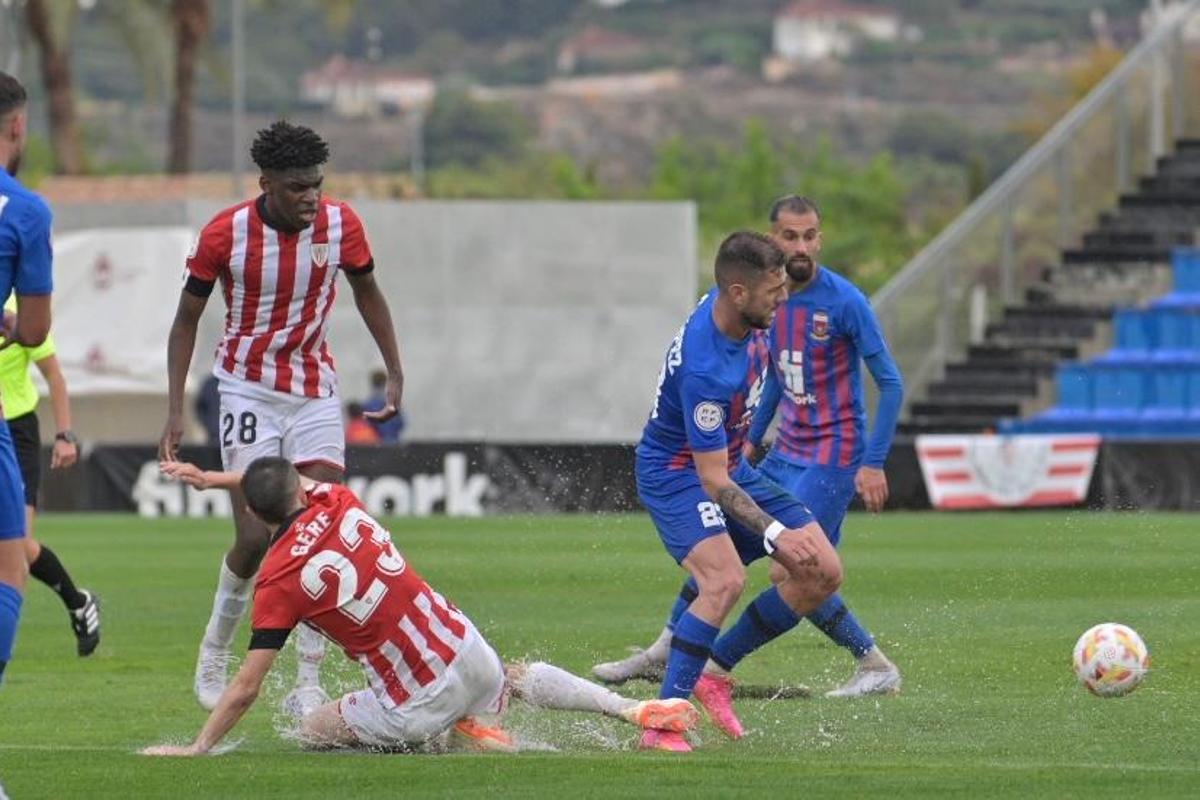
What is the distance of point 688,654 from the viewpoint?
9461mm

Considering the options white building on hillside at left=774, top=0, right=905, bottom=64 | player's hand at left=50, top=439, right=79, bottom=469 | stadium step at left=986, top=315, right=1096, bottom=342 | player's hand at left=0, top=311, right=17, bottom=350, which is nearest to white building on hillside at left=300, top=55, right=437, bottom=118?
white building on hillside at left=774, top=0, right=905, bottom=64

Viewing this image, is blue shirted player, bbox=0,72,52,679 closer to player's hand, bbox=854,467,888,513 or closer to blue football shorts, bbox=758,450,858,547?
player's hand, bbox=854,467,888,513

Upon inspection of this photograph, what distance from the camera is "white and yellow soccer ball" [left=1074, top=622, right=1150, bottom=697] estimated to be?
9.89 m

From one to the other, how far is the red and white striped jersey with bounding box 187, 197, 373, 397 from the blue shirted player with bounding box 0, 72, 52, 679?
202 centimetres

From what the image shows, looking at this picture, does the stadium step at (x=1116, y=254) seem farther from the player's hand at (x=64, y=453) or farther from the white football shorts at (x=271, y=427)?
the white football shorts at (x=271, y=427)

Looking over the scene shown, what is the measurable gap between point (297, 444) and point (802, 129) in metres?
124

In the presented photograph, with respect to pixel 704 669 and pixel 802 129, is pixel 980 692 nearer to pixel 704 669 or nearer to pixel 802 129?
pixel 704 669

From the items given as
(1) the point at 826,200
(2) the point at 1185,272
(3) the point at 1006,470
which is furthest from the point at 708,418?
(1) the point at 826,200

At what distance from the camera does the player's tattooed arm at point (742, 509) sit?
30.4 ft

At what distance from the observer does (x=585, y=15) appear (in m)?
172

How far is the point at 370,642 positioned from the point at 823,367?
3359mm

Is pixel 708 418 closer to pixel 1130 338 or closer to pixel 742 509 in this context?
pixel 742 509

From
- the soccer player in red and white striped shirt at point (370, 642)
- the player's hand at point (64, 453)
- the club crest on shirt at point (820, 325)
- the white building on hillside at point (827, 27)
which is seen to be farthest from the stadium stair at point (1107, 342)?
the white building on hillside at point (827, 27)

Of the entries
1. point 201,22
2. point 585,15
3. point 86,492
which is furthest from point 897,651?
point 585,15
